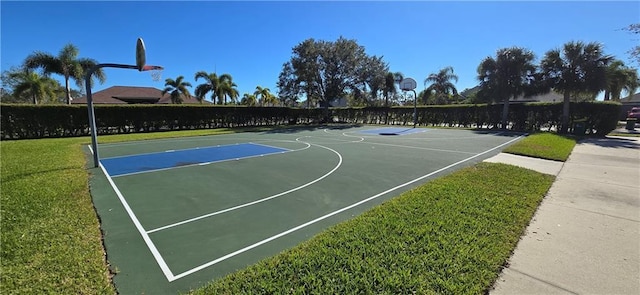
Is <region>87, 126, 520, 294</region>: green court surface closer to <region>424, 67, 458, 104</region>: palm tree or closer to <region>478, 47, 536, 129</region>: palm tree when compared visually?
<region>478, 47, 536, 129</region>: palm tree

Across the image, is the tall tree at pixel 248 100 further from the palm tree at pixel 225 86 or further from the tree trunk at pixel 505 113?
the tree trunk at pixel 505 113

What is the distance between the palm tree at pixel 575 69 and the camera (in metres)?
18.0

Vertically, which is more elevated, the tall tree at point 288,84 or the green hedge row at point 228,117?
the tall tree at point 288,84

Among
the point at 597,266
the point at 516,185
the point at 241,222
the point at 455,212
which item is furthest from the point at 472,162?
the point at 241,222

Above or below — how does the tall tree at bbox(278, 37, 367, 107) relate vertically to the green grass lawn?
above

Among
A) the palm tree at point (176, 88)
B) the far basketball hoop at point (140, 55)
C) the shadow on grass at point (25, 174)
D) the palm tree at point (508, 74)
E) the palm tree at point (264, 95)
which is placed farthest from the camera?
the palm tree at point (264, 95)

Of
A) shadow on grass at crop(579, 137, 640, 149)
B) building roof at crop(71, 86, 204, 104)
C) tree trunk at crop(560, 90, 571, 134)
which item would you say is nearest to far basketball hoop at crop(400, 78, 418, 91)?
tree trunk at crop(560, 90, 571, 134)

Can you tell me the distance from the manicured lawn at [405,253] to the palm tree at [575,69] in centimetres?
1974

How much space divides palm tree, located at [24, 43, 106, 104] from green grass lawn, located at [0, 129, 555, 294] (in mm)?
24009

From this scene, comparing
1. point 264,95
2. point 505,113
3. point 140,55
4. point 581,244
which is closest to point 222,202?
point 581,244

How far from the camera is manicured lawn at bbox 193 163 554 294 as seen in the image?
8.43 ft

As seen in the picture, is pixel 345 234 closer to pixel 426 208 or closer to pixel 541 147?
pixel 426 208

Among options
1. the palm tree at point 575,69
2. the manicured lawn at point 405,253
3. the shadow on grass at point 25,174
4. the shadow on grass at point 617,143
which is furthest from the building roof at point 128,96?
the shadow on grass at point 617,143

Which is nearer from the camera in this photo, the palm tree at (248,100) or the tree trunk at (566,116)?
the tree trunk at (566,116)
